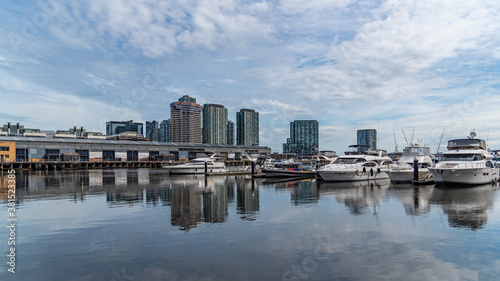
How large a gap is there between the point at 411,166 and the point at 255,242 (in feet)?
136

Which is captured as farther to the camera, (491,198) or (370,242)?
(491,198)

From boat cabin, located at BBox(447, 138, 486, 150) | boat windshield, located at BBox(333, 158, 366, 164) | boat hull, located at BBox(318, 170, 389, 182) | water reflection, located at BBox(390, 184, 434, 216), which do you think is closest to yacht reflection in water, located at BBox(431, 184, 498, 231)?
water reflection, located at BBox(390, 184, 434, 216)

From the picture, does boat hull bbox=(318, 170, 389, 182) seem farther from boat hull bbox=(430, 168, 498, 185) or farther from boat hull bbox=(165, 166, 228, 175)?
boat hull bbox=(165, 166, 228, 175)

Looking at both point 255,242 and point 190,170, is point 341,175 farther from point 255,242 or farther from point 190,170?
point 190,170

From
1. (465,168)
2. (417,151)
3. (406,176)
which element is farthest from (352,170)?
(417,151)

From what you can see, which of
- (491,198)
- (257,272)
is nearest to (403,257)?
(257,272)

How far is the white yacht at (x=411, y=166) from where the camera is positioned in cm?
4419

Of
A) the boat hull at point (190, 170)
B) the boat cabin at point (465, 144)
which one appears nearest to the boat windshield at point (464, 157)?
the boat cabin at point (465, 144)

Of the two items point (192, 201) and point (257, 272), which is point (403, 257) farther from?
point (192, 201)

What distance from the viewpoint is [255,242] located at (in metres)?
14.7

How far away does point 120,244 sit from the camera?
14500mm

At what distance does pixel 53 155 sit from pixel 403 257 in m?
117

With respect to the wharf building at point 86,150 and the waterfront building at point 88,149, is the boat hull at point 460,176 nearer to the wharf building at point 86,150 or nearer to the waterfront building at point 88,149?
the wharf building at point 86,150

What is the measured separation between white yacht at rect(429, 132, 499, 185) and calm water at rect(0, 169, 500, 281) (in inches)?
484
